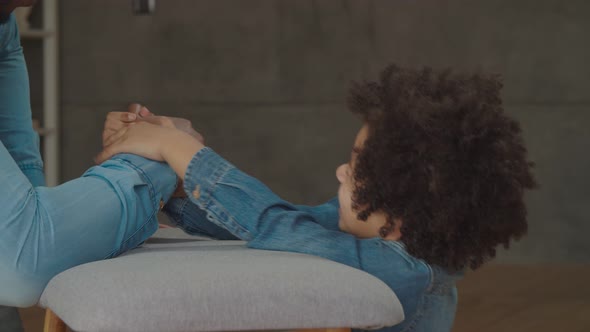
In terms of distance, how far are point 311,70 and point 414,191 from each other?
3.08 metres

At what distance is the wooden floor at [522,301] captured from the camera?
287 centimetres

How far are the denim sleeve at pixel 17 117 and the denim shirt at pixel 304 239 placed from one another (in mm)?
649

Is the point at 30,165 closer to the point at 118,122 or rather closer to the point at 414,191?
the point at 118,122

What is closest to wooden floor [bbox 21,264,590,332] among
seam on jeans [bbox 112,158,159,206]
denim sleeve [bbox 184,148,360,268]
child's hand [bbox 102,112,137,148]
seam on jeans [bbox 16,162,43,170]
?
seam on jeans [bbox 16,162,43,170]

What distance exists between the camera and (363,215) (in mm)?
1317

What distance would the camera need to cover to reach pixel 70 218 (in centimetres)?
126

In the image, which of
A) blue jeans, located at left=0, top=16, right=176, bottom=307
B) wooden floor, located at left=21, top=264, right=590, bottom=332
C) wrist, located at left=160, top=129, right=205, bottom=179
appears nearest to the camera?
blue jeans, located at left=0, top=16, right=176, bottom=307

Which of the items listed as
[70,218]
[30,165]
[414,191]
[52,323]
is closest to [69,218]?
[70,218]

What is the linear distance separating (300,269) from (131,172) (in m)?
0.39

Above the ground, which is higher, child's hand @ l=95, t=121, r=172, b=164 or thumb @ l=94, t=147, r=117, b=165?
child's hand @ l=95, t=121, r=172, b=164

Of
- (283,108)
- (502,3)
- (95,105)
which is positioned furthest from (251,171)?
(502,3)

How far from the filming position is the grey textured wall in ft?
13.7

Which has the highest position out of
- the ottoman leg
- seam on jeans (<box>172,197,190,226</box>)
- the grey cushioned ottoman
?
the grey cushioned ottoman

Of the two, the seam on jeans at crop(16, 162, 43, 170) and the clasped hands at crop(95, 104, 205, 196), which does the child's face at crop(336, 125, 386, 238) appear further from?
the seam on jeans at crop(16, 162, 43, 170)
